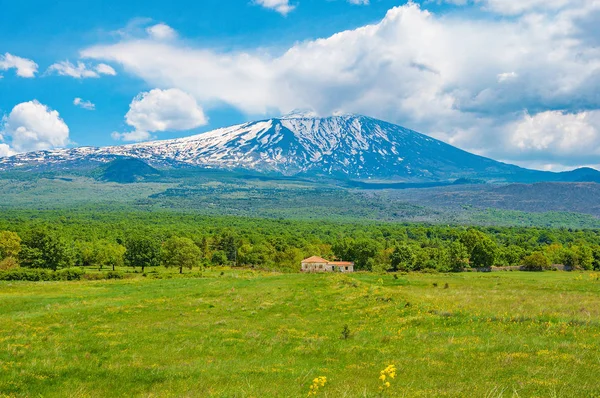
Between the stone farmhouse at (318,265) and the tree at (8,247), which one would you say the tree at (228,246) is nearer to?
the stone farmhouse at (318,265)

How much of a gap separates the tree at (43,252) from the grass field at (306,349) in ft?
192

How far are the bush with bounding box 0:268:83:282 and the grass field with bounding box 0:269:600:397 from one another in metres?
40.3

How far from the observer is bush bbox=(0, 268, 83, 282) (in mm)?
64438

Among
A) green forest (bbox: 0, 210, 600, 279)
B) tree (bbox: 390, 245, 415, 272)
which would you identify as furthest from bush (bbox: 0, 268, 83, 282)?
tree (bbox: 390, 245, 415, 272)

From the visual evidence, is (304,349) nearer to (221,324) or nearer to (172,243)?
(221,324)

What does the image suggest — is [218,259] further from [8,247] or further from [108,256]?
[8,247]

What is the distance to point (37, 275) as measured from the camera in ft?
216

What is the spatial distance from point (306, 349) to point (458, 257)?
3211 inches

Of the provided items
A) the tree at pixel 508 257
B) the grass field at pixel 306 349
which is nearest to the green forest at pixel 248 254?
the tree at pixel 508 257

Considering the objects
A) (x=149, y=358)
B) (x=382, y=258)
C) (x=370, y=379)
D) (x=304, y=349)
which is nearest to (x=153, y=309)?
(x=149, y=358)

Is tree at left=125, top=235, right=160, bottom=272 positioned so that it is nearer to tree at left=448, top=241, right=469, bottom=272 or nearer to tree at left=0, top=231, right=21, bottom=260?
tree at left=0, top=231, right=21, bottom=260

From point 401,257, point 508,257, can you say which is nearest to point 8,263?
point 401,257

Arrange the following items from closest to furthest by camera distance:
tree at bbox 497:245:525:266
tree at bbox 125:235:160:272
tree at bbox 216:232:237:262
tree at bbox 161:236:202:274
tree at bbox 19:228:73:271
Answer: tree at bbox 19:228:73:271 → tree at bbox 161:236:202:274 → tree at bbox 125:235:160:272 → tree at bbox 497:245:525:266 → tree at bbox 216:232:237:262

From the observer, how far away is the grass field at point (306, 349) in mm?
12664
